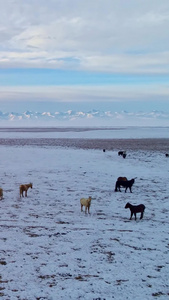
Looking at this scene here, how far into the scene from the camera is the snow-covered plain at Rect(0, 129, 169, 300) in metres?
6.18

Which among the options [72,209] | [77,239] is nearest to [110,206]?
[72,209]

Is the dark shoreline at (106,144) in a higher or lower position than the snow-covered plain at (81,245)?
higher

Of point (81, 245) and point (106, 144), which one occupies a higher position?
point (106, 144)

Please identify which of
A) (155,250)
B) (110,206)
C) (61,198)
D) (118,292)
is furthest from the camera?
(61,198)

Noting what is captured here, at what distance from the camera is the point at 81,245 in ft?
27.3

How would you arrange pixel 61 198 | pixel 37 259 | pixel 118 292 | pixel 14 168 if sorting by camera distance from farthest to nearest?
pixel 14 168 < pixel 61 198 < pixel 37 259 < pixel 118 292

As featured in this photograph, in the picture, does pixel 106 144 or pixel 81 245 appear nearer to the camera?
pixel 81 245

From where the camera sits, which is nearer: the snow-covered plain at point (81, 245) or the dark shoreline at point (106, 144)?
the snow-covered plain at point (81, 245)

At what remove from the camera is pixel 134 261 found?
7387mm

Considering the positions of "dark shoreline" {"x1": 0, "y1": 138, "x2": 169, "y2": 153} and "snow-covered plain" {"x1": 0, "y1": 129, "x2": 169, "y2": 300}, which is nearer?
"snow-covered plain" {"x1": 0, "y1": 129, "x2": 169, "y2": 300}

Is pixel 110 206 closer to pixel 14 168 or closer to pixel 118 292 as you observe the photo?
pixel 118 292

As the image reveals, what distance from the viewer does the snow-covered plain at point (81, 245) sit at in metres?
6.18

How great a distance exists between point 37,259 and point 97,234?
2.36m

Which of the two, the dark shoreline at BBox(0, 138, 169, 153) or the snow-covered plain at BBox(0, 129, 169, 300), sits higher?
the dark shoreline at BBox(0, 138, 169, 153)
